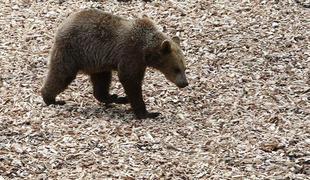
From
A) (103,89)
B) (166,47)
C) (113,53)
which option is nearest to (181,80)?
(166,47)

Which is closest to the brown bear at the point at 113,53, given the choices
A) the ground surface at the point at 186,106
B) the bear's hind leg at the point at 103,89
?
the bear's hind leg at the point at 103,89

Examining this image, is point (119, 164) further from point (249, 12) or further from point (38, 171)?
point (249, 12)

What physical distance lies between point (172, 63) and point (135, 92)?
0.62 m

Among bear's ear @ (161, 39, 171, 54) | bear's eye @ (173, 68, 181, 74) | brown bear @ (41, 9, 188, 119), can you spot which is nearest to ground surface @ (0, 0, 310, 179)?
brown bear @ (41, 9, 188, 119)

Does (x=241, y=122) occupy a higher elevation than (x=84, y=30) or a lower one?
lower

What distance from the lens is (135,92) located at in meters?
7.55

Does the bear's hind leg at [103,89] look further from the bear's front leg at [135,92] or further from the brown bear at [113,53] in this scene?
the bear's front leg at [135,92]

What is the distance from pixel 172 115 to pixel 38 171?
2.30 metres

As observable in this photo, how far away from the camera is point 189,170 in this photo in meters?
6.16

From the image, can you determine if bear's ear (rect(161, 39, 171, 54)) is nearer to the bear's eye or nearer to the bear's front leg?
the bear's eye

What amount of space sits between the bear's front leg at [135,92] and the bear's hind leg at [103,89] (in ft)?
1.82

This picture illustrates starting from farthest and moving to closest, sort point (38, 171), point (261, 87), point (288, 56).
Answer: point (288, 56)
point (261, 87)
point (38, 171)

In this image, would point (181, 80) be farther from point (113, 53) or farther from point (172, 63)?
point (113, 53)

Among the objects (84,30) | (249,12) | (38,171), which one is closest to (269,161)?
(38,171)
